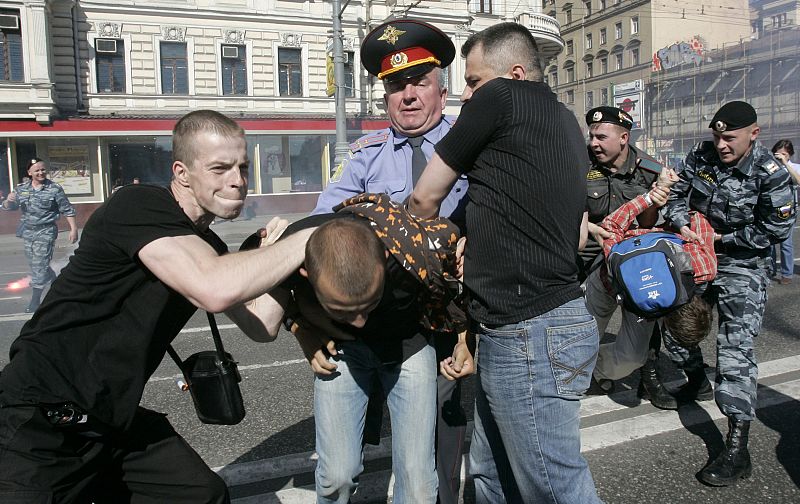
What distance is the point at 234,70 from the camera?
28016 millimetres

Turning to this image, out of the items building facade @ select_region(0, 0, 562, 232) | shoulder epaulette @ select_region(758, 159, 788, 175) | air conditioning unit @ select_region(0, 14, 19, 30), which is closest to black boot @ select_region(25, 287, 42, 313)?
shoulder epaulette @ select_region(758, 159, 788, 175)

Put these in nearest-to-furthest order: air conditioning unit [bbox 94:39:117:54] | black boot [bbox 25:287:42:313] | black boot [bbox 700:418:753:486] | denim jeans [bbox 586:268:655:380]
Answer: black boot [bbox 700:418:753:486] < denim jeans [bbox 586:268:655:380] < black boot [bbox 25:287:42:313] < air conditioning unit [bbox 94:39:117:54]

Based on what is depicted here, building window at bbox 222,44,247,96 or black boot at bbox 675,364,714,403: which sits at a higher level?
building window at bbox 222,44,247,96

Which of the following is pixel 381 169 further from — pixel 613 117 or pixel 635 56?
pixel 635 56

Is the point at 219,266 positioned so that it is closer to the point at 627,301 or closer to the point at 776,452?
the point at 627,301

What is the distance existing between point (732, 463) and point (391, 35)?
2.75 metres

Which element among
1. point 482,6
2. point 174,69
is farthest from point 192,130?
point 482,6

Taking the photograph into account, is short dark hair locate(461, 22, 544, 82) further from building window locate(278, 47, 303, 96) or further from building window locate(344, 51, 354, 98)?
building window locate(278, 47, 303, 96)

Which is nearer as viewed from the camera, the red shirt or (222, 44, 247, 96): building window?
the red shirt

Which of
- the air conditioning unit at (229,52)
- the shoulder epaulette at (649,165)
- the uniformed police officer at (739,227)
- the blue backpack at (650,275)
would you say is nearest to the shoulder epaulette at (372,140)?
the blue backpack at (650,275)

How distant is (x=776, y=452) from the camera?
3527 millimetres

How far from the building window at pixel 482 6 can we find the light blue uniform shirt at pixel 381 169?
33683 millimetres

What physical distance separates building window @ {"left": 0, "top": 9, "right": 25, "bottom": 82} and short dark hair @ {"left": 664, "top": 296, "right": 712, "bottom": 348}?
26.9 meters

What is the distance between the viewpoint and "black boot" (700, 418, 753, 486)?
126 inches
